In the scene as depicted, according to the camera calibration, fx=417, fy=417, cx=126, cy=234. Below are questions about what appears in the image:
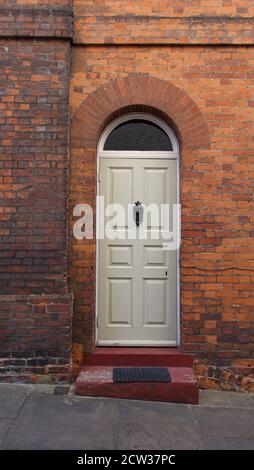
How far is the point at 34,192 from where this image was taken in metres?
4.85

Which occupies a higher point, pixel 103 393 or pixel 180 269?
pixel 180 269

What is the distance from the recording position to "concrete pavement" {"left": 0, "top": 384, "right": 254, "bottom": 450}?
3.54m

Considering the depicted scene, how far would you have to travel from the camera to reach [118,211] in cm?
530

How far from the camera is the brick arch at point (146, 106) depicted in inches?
199

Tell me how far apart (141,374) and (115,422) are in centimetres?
83

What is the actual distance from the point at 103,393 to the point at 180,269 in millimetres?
1679

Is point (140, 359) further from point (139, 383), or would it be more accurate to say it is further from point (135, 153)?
point (135, 153)

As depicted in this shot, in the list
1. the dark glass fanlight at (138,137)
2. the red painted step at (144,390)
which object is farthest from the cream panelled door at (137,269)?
the red painted step at (144,390)

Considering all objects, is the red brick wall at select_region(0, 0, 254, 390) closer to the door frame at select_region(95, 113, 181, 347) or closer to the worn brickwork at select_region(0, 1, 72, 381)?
the worn brickwork at select_region(0, 1, 72, 381)

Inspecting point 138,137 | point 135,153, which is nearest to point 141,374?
point 135,153

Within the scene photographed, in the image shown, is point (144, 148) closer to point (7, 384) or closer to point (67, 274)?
point (67, 274)

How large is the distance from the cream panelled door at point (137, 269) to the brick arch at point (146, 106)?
430 millimetres
